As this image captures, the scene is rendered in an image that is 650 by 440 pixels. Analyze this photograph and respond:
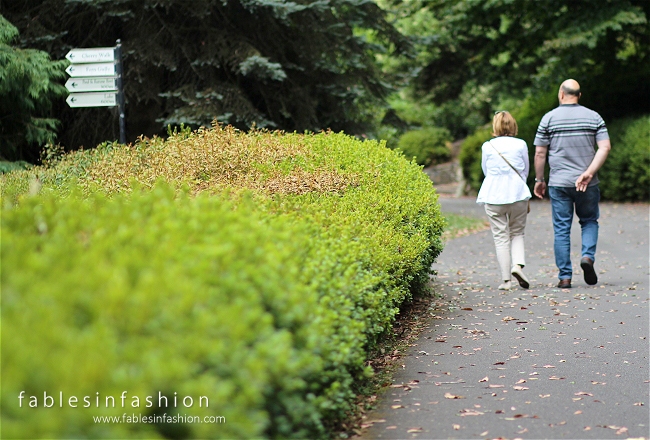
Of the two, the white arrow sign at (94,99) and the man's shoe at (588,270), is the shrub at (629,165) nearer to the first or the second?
the man's shoe at (588,270)

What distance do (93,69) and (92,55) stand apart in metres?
0.19

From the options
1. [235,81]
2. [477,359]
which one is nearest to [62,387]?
[477,359]

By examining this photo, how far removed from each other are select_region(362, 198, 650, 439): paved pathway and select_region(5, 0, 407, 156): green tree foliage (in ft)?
19.1

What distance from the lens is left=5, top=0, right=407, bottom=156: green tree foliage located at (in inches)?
551

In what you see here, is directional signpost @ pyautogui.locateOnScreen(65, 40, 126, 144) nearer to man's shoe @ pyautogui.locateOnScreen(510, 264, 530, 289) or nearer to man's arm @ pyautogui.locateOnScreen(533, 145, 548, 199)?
man's arm @ pyautogui.locateOnScreen(533, 145, 548, 199)

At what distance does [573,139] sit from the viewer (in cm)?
931

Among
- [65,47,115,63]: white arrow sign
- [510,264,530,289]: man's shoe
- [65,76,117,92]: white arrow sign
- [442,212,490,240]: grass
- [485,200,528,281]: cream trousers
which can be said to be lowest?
[442,212,490,240]: grass

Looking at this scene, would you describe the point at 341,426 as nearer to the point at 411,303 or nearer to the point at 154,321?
the point at 154,321

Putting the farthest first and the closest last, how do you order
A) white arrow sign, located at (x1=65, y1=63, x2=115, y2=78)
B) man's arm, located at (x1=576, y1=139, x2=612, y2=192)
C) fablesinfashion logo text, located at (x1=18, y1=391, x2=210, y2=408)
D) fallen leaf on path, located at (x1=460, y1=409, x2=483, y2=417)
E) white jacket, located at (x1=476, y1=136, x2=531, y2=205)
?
white arrow sign, located at (x1=65, y1=63, x2=115, y2=78), white jacket, located at (x1=476, y1=136, x2=531, y2=205), man's arm, located at (x1=576, y1=139, x2=612, y2=192), fallen leaf on path, located at (x1=460, y1=409, x2=483, y2=417), fablesinfashion logo text, located at (x1=18, y1=391, x2=210, y2=408)

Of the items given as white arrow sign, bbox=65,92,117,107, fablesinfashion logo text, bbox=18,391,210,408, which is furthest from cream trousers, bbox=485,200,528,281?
fablesinfashion logo text, bbox=18,391,210,408

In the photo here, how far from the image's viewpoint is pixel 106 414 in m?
2.28

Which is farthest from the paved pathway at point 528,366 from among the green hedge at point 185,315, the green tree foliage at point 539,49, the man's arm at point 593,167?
the green tree foliage at point 539,49

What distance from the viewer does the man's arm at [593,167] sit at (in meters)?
9.09

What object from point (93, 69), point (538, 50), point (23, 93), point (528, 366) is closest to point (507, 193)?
point (528, 366)
